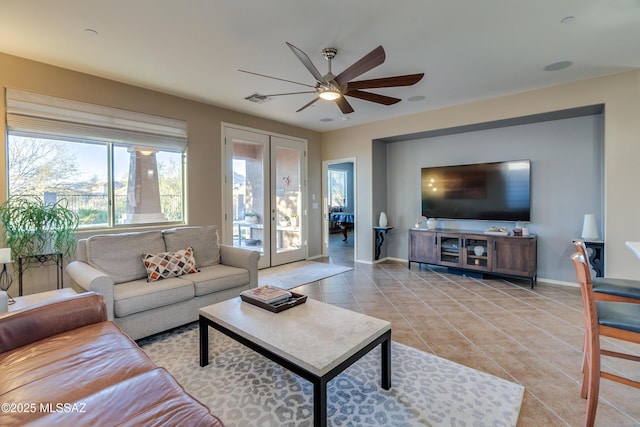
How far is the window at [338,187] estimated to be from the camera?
36.9 feet

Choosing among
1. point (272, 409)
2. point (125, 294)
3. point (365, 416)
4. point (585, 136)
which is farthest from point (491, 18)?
point (125, 294)

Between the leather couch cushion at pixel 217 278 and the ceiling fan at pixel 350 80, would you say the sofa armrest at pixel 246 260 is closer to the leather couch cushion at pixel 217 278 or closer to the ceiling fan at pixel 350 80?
the leather couch cushion at pixel 217 278

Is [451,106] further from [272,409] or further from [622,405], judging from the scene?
[272,409]

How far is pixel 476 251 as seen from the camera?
464 centimetres

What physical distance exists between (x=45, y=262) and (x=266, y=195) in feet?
10.4

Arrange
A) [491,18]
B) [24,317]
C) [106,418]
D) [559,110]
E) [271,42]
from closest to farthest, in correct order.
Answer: [106,418] → [24,317] → [491,18] → [271,42] → [559,110]

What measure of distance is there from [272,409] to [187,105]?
419cm

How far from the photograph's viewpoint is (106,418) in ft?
3.47

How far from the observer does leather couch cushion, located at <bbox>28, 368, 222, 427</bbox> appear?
104 centimetres

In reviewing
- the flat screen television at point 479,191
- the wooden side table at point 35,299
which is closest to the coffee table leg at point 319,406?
the wooden side table at point 35,299

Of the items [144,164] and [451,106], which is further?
[451,106]

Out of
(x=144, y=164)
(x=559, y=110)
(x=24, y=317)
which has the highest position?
(x=559, y=110)

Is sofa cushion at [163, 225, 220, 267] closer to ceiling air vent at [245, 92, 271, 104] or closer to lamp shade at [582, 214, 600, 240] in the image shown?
ceiling air vent at [245, 92, 271, 104]

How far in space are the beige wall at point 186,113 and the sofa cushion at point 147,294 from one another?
1.76 metres
